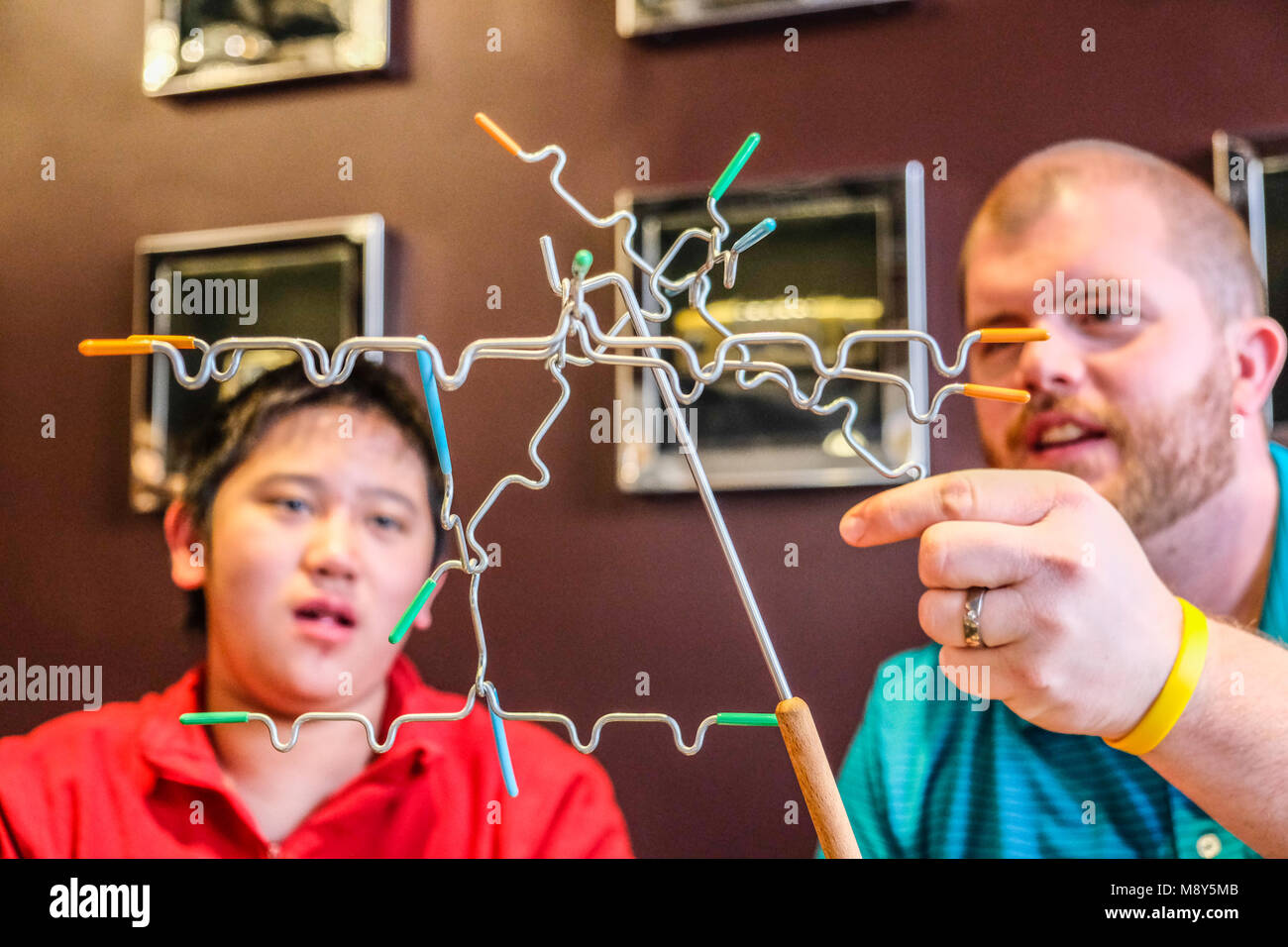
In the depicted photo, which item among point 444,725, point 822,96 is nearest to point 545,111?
point 822,96

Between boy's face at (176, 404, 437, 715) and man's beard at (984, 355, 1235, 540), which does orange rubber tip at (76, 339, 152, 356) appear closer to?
boy's face at (176, 404, 437, 715)

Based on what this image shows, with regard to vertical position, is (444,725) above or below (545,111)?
below

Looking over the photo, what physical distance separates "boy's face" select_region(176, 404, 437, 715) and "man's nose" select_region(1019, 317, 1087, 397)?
1.46 ft

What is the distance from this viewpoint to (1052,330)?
28.4 inches

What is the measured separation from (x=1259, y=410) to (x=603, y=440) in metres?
0.47

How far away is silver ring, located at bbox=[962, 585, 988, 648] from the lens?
1.85 ft

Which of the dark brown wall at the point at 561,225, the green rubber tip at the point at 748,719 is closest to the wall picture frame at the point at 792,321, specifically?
the dark brown wall at the point at 561,225

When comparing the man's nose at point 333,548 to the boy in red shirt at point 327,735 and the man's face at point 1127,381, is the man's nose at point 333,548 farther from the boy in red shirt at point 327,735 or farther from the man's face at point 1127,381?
the man's face at point 1127,381

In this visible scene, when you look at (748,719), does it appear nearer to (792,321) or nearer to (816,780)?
(816,780)

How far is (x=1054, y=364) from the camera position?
0.72 metres

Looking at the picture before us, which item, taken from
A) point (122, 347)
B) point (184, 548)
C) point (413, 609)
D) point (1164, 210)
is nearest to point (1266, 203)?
point (1164, 210)
